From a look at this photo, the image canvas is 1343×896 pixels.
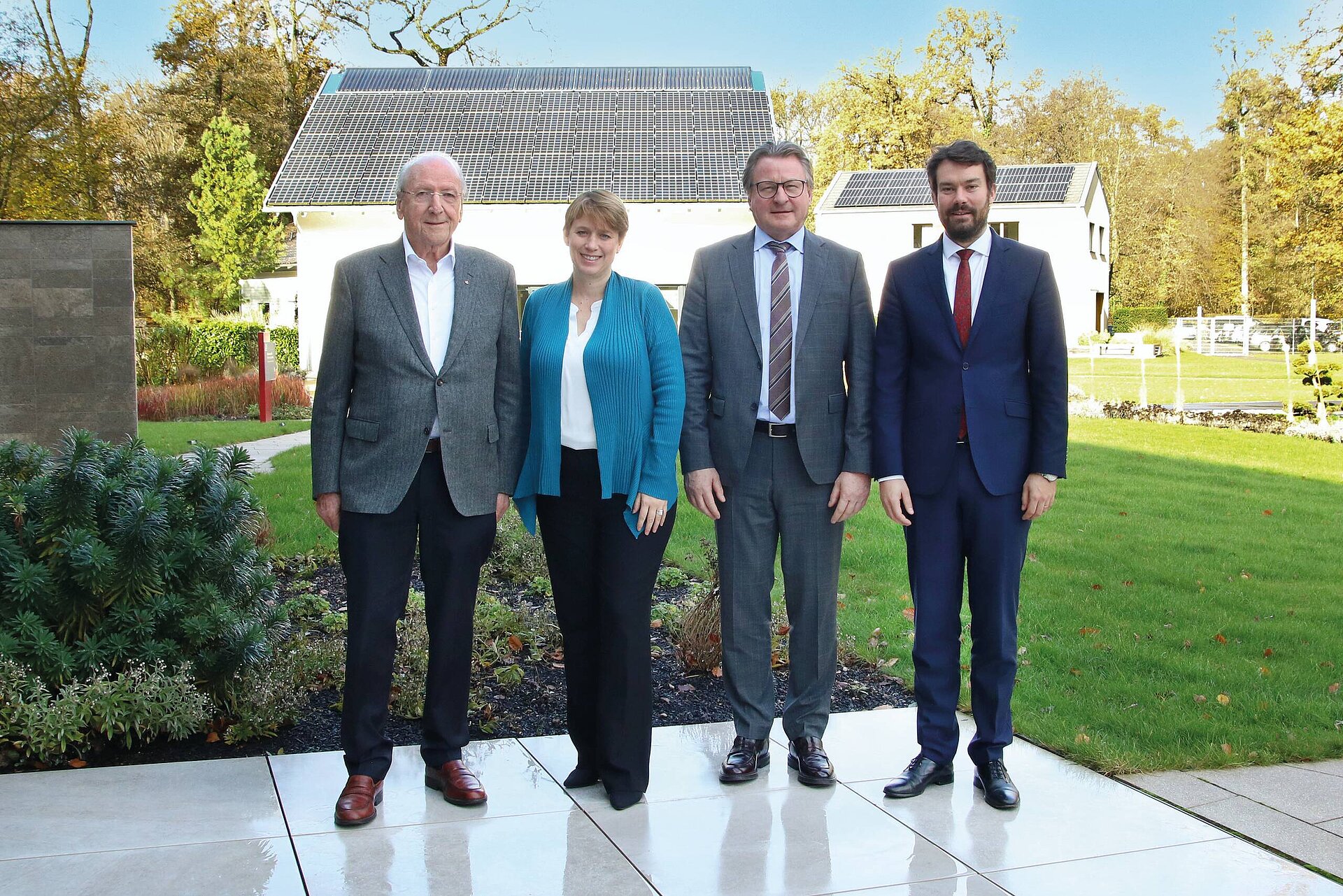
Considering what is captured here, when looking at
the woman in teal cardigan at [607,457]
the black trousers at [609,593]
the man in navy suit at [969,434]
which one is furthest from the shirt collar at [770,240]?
the black trousers at [609,593]

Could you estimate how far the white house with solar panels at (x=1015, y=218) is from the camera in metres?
39.4

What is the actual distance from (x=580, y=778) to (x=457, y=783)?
0.45 meters

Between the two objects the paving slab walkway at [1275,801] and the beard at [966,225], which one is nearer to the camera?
the paving slab walkway at [1275,801]

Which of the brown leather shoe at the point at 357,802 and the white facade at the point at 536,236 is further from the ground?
the white facade at the point at 536,236

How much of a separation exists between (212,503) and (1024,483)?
10.6 ft

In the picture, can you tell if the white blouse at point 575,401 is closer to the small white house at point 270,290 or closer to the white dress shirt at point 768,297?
the white dress shirt at point 768,297

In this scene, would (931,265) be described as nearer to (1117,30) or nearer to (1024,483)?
(1024,483)

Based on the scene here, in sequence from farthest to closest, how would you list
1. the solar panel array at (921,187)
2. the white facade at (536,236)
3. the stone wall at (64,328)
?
1. the solar panel array at (921,187)
2. the white facade at (536,236)
3. the stone wall at (64,328)

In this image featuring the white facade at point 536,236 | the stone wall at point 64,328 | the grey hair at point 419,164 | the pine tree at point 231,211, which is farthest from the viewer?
the pine tree at point 231,211

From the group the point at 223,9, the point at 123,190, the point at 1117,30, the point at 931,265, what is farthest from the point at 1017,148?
the point at 931,265

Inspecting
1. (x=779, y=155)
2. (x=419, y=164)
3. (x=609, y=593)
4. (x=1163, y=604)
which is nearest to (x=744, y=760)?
(x=609, y=593)

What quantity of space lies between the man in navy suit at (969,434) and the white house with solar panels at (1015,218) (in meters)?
→ 35.1

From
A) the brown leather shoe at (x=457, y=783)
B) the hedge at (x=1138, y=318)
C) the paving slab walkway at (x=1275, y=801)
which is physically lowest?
the paving slab walkway at (x=1275, y=801)

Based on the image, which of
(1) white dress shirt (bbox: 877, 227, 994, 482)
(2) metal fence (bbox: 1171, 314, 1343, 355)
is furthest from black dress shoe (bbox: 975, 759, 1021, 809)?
(2) metal fence (bbox: 1171, 314, 1343, 355)
